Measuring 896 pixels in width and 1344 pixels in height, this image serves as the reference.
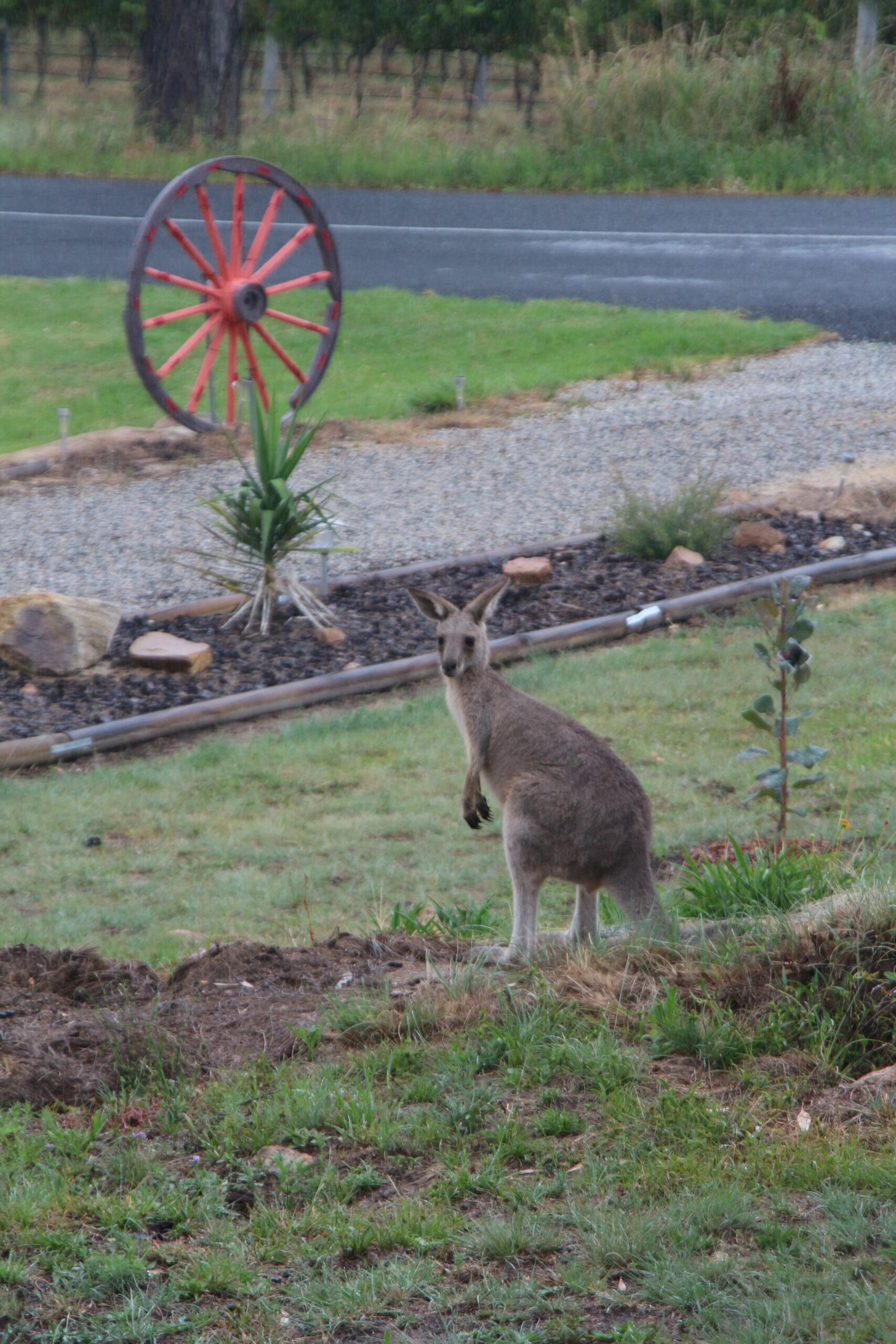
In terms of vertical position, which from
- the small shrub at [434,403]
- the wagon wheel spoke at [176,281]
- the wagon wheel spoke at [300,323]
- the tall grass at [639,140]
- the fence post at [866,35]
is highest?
the fence post at [866,35]

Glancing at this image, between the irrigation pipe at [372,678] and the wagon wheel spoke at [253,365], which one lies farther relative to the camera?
the wagon wheel spoke at [253,365]

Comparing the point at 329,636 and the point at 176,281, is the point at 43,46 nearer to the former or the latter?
the point at 176,281

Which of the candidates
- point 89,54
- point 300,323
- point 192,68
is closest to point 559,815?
point 300,323

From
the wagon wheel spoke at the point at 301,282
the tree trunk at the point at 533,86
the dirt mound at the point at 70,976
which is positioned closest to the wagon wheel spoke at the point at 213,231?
the wagon wheel spoke at the point at 301,282

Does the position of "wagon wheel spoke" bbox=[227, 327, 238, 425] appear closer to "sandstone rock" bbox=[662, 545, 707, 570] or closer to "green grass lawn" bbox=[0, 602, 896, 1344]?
"sandstone rock" bbox=[662, 545, 707, 570]

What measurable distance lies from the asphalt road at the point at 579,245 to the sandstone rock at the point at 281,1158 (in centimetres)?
1229

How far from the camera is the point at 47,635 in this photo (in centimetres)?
771

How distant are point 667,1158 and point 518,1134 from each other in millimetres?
375

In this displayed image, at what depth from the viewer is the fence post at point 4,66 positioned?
3332 cm

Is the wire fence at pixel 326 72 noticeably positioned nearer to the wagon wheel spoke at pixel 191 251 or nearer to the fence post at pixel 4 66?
the fence post at pixel 4 66

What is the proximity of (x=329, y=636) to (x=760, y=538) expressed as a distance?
9.46 feet

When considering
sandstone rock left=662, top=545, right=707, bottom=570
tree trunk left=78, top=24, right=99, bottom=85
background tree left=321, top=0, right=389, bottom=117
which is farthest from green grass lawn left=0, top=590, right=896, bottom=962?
tree trunk left=78, top=24, right=99, bottom=85

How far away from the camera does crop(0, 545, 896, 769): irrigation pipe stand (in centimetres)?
706

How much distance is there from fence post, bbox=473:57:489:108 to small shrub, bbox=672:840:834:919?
27513 millimetres
